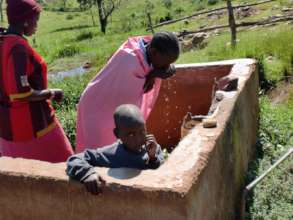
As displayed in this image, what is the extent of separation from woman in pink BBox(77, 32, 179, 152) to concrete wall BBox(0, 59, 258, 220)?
0.43 meters

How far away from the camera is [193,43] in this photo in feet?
52.0

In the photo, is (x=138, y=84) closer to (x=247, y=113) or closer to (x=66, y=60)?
(x=247, y=113)

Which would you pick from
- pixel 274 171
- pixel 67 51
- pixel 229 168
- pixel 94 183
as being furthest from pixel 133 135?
pixel 67 51

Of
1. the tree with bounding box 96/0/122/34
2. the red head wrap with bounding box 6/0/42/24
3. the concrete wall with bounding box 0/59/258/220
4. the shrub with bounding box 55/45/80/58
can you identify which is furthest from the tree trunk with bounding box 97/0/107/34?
the concrete wall with bounding box 0/59/258/220

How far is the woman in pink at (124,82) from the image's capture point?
3178 millimetres

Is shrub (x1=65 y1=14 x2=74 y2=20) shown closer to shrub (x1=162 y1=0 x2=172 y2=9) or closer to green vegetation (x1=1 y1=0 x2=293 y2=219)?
shrub (x1=162 y1=0 x2=172 y2=9)

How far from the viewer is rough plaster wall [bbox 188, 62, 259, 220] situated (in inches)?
106

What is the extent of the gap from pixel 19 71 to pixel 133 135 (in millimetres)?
871

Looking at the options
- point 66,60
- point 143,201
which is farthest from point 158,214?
point 66,60

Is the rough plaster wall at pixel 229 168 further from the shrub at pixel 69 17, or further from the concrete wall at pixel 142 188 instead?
the shrub at pixel 69 17

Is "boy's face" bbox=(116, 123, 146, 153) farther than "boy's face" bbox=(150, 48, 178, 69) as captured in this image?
No

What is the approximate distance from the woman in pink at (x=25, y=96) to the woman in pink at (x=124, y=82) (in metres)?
0.21

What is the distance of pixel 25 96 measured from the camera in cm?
321

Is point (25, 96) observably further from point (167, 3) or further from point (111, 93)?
point (167, 3)
